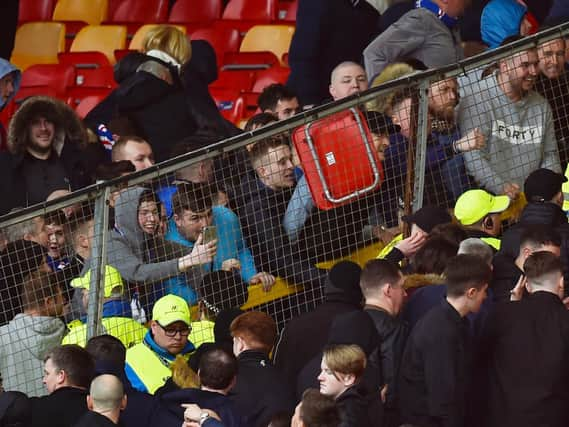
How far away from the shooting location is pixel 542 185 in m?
10.9

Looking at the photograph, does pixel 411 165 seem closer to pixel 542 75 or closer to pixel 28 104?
pixel 542 75

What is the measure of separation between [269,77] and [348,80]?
319 centimetres

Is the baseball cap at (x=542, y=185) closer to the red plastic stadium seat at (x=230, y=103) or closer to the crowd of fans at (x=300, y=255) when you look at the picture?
the crowd of fans at (x=300, y=255)

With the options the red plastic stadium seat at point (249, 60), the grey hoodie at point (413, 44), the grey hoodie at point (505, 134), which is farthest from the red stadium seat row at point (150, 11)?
the grey hoodie at point (505, 134)

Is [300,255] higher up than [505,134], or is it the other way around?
[505,134]

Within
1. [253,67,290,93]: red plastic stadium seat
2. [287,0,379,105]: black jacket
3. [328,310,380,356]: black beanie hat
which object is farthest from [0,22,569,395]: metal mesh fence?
[253,67,290,93]: red plastic stadium seat

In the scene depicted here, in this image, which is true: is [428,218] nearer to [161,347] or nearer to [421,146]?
[421,146]

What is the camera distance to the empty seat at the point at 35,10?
59.5 ft

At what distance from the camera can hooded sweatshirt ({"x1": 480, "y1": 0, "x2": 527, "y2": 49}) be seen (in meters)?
14.1

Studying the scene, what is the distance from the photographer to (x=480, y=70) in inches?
458

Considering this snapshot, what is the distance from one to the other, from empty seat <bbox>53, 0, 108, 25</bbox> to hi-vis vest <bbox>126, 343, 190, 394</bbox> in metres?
8.52

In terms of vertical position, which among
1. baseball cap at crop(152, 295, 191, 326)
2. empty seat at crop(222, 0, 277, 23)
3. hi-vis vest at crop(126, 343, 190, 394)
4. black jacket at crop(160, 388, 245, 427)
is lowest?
hi-vis vest at crop(126, 343, 190, 394)

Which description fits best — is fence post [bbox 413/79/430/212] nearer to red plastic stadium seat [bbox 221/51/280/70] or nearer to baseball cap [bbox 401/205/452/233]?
baseball cap [bbox 401/205/452/233]

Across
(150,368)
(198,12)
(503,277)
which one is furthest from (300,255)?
(198,12)
